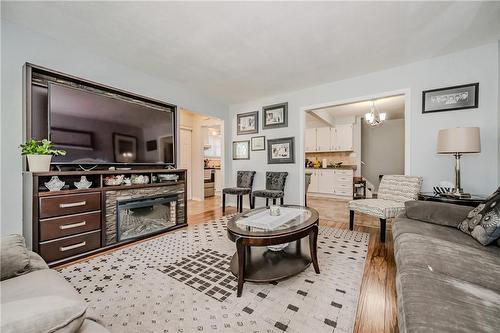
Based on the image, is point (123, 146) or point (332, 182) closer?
point (123, 146)

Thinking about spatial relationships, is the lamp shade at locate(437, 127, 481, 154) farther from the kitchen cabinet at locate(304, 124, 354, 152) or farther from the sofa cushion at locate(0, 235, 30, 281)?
the kitchen cabinet at locate(304, 124, 354, 152)

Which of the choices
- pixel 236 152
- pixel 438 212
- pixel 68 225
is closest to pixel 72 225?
pixel 68 225

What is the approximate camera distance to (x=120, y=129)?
2.94 meters

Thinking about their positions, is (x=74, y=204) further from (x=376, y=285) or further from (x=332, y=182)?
(x=332, y=182)

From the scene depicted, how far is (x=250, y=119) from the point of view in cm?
484

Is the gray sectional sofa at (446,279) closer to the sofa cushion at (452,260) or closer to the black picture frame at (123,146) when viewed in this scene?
the sofa cushion at (452,260)

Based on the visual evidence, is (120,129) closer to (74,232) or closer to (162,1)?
(74,232)

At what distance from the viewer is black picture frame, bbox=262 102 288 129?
4.35m

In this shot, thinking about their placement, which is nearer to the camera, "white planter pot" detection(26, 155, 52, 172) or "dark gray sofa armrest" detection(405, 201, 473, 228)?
"dark gray sofa armrest" detection(405, 201, 473, 228)

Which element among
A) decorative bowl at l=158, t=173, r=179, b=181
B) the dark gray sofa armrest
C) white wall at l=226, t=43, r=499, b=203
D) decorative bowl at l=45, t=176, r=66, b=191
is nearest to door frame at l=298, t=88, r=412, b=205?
white wall at l=226, t=43, r=499, b=203

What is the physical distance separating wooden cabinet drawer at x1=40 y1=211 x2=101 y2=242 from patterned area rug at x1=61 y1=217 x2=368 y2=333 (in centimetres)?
36

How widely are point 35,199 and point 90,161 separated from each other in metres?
0.72

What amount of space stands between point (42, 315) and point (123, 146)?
9.24ft

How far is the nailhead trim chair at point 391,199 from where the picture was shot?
8.63 feet
